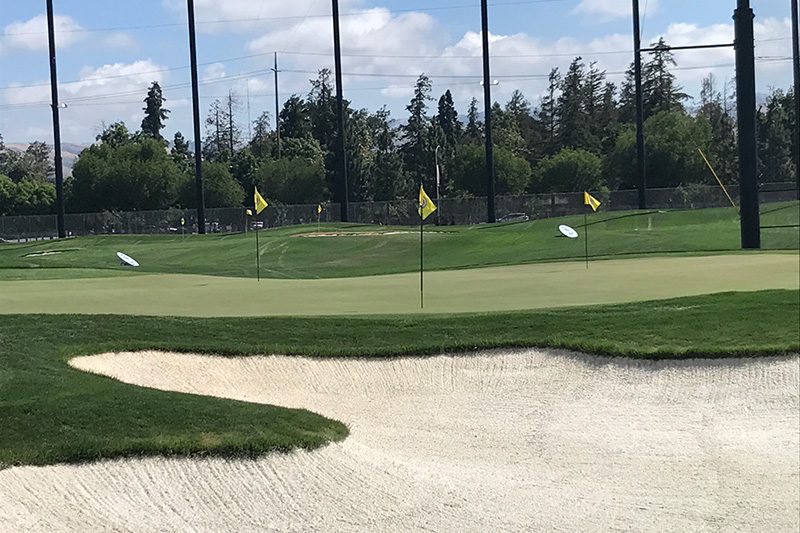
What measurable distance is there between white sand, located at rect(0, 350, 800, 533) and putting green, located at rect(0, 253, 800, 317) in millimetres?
3245

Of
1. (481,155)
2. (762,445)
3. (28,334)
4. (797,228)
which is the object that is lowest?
(762,445)

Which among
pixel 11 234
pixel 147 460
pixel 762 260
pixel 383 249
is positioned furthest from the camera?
pixel 11 234

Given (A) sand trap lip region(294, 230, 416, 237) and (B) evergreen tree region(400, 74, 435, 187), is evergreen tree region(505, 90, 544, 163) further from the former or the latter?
(A) sand trap lip region(294, 230, 416, 237)

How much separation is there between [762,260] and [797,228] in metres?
14.0

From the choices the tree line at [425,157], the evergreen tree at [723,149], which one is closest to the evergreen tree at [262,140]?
the tree line at [425,157]

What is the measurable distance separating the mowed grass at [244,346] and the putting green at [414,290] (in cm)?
130

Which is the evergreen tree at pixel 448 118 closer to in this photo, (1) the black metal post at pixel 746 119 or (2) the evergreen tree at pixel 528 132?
(2) the evergreen tree at pixel 528 132

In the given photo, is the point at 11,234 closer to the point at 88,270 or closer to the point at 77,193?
the point at 77,193

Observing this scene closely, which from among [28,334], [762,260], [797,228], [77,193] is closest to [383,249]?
[762,260]

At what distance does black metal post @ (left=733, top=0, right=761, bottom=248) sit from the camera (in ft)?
17.9

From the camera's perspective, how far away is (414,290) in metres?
17.2

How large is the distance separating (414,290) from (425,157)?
214 feet

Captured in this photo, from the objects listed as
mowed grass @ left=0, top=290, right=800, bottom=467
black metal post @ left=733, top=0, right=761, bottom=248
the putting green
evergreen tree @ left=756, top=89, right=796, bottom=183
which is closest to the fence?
the putting green

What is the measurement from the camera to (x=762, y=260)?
17984mm
